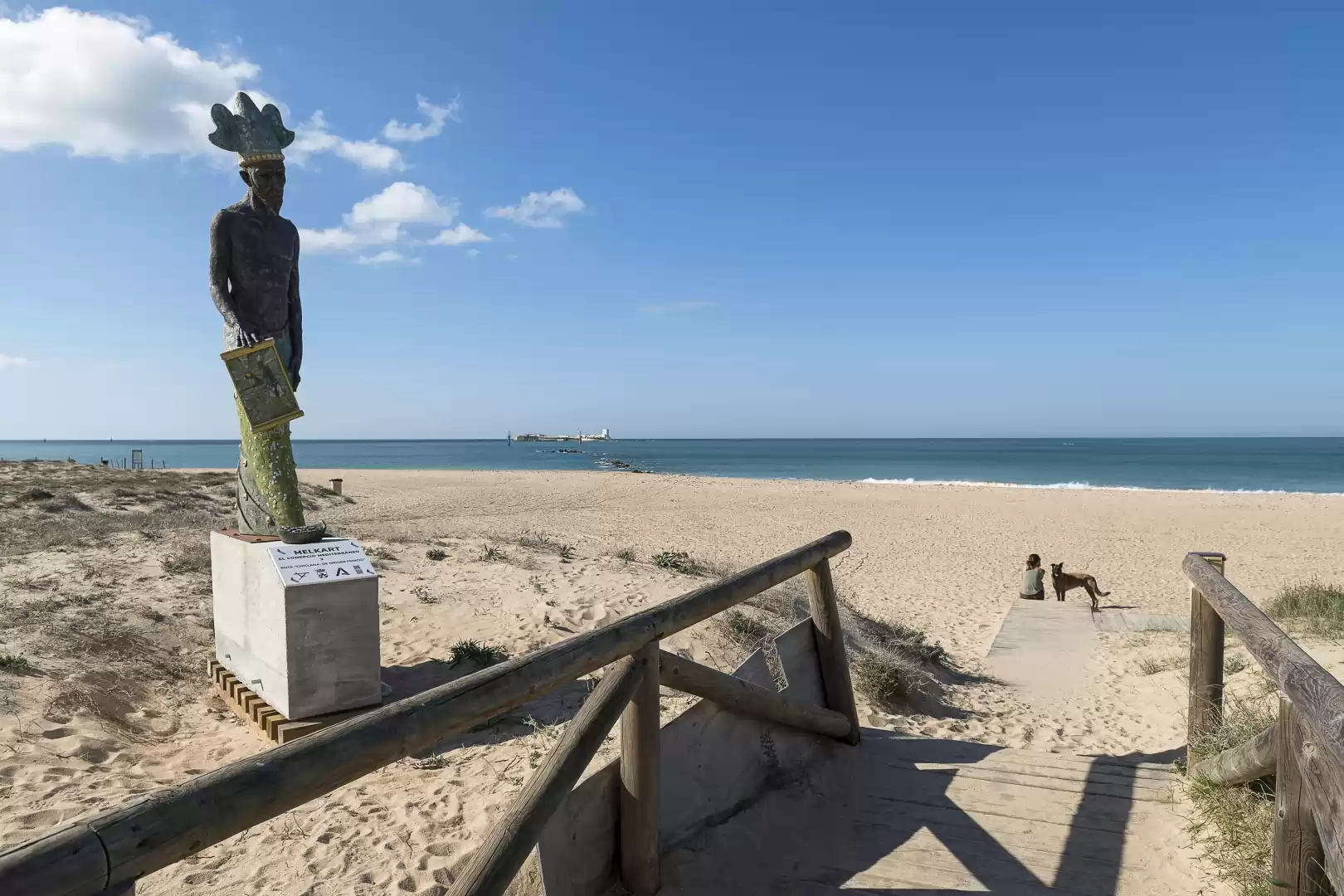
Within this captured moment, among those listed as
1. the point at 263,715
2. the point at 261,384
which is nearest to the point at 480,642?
the point at 263,715

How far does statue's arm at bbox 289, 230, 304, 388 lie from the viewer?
6.12 meters

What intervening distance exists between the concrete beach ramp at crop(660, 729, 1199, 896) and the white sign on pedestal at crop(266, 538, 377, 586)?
2711mm

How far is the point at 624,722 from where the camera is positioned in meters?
2.95

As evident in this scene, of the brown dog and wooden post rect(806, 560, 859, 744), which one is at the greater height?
wooden post rect(806, 560, 859, 744)

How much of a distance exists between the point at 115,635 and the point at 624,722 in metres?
5.66

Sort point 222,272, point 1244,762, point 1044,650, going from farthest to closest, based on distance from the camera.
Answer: point 1044,650, point 222,272, point 1244,762

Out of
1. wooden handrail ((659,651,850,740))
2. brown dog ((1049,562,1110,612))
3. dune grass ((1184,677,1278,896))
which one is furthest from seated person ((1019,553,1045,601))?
wooden handrail ((659,651,850,740))

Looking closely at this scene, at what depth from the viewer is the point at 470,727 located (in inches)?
105

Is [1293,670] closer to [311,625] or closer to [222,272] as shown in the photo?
[311,625]

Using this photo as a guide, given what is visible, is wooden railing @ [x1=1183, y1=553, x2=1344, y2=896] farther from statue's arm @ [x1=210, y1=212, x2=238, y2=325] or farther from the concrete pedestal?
statue's arm @ [x1=210, y1=212, x2=238, y2=325]

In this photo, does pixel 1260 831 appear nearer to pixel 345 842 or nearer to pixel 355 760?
pixel 355 760

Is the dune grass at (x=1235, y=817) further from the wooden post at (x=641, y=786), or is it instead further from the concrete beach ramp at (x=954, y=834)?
the wooden post at (x=641, y=786)

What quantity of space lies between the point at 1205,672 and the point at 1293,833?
1629 mm

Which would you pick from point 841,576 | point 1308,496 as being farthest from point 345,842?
point 1308,496
